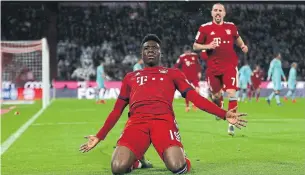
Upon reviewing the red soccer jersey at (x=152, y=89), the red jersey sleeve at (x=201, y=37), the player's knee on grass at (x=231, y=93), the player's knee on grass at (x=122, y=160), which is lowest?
the player's knee on grass at (x=122, y=160)

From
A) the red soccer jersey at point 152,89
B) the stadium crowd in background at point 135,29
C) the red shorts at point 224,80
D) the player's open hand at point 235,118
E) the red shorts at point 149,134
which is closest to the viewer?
the player's open hand at point 235,118

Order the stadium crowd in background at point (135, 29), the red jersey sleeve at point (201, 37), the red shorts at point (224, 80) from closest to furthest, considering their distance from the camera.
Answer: the red shorts at point (224, 80) < the red jersey sleeve at point (201, 37) < the stadium crowd in background at point (135, 29)

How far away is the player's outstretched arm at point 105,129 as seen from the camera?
5.65 metres

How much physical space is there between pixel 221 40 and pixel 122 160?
5.66 meters

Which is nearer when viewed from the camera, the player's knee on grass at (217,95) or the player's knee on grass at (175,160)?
the player's knee on grass at (175,160)

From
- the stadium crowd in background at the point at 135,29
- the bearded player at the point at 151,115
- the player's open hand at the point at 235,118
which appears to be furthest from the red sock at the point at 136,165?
the stadium crowd in background at the point at 135,29

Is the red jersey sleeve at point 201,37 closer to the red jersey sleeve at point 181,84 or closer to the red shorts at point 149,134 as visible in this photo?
the red jersey sleeve at point 181,84

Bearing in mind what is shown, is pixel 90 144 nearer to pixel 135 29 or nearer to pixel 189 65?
pixel 189 65

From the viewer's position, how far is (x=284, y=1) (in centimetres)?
3819

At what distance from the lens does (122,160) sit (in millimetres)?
5621

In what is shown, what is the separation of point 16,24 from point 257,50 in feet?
53.2

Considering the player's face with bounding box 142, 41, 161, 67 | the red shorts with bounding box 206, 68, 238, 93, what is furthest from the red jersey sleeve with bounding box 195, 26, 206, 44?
the player's face with bounding box 142, 41, 161, 67

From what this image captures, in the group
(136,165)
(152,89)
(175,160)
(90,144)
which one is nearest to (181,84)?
(152,89)

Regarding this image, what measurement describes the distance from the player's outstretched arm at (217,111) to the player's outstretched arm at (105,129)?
73cm
